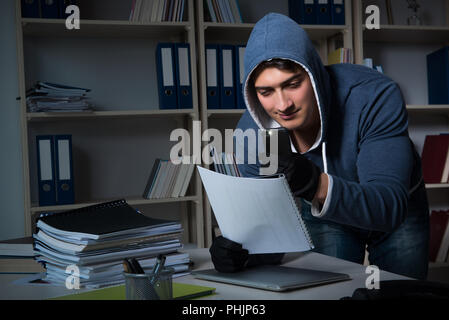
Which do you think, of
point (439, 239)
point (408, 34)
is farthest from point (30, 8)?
point (439, 239)

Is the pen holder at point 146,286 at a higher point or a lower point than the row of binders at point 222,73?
lower

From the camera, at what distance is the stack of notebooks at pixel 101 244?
3.19 feet

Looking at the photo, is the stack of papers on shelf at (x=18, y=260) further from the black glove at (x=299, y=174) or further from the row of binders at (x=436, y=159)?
the row of binders at (x=436, y=159)

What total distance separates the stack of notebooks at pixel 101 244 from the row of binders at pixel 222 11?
1709 millimetres

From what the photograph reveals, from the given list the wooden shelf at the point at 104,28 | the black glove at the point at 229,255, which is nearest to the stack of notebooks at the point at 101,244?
the black glove at the point at 229,255

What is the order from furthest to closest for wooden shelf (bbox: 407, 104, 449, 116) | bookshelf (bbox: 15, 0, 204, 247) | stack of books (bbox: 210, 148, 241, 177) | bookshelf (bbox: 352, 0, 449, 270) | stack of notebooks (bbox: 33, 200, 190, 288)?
bookshelf (bbox: 352, 0, 449, 270)
wooden shelf (bbox: 407, 104, 449, 116)
bookshelf (bbox: 15, 0, 204, 247)
stack of books (bbox: 210, 148, 241, 177)
stack of notebooks (bbox: 33, 200, 190, 288)

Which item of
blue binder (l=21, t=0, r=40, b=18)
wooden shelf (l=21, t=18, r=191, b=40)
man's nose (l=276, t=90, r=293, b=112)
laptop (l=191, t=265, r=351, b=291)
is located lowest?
laptop (l=191, t=265, r=351, b=291)

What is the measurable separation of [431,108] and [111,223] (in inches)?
91.8

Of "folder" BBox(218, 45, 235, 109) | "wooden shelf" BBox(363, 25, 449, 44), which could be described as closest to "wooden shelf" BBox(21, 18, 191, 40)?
"folder" BBox(218, 45, 235, 109)

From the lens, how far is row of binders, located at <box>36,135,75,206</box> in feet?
7.70

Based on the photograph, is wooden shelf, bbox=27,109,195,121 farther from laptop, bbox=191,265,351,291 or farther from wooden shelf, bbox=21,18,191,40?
laptop, bbox=191,265,351,291

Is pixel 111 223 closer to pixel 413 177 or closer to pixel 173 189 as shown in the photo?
pixel 413 177

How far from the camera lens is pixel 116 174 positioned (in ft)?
9.10

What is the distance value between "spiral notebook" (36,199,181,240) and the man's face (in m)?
0.43
